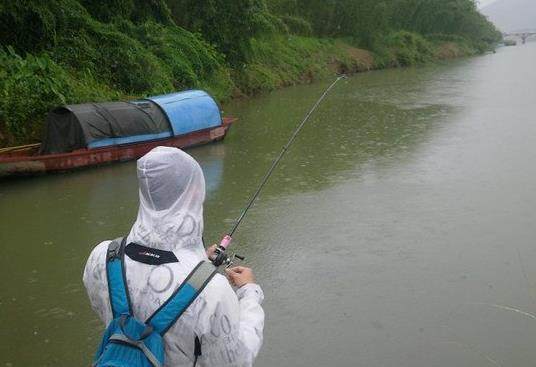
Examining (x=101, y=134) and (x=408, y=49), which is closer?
(x=101, y=134)

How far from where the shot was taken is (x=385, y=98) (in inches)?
695

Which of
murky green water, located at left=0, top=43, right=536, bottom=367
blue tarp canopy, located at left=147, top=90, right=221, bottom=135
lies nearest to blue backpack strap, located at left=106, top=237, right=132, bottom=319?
murky green water, located at left=0, top=43, right=536, bottom=367

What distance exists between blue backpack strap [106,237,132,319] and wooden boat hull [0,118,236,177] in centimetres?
673

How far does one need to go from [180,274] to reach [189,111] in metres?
8.54

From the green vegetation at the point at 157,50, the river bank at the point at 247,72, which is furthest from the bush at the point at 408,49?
the green vegetation at the point at 157,50

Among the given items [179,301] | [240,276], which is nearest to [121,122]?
[240,276]

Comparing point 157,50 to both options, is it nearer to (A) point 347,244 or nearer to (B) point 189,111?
(B) point 189,111

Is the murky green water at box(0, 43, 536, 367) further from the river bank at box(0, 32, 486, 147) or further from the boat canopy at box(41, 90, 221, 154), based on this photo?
the river bank at box(0, 32, 486, 147)

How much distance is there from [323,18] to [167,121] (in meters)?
24.6

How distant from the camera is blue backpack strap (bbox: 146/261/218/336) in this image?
1.62 m

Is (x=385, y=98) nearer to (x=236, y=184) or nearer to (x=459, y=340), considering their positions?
(x=236, y=184)

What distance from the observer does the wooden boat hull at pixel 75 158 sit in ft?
25.8

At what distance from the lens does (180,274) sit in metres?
1.67

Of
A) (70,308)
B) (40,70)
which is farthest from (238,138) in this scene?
(70,308)
